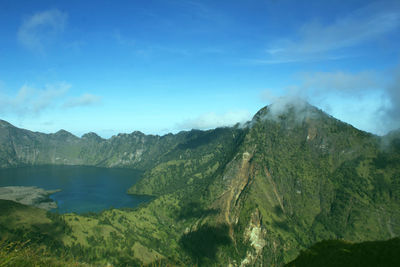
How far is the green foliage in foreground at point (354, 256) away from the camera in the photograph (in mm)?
41156

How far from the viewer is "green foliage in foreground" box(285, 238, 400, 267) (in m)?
41.2

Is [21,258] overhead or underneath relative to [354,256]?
overhead

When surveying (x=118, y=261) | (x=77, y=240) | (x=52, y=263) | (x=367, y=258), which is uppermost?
(x=52, y=263)

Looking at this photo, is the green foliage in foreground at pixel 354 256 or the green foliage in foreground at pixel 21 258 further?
the green foliage in foreground at pixel 354 256

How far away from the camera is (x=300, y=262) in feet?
152

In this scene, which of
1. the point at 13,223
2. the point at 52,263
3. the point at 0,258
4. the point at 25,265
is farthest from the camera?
the point at 13,223

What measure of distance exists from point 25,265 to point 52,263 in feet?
9.08

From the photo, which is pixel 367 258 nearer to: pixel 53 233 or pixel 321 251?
pixel 321 251

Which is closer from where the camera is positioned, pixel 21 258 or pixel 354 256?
pixel 21 258

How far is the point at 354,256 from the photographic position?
44.7m

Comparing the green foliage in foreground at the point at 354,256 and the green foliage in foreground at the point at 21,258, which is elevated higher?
the green foliage in foreground at the point at 21,258

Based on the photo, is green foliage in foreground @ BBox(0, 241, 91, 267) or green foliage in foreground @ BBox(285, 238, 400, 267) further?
green foliage in foreground @ BBox(285, 238, 400, 267)

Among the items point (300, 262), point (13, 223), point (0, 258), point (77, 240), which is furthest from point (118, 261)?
point (0, 258)

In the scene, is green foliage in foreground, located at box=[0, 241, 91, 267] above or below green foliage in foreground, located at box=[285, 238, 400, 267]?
above
